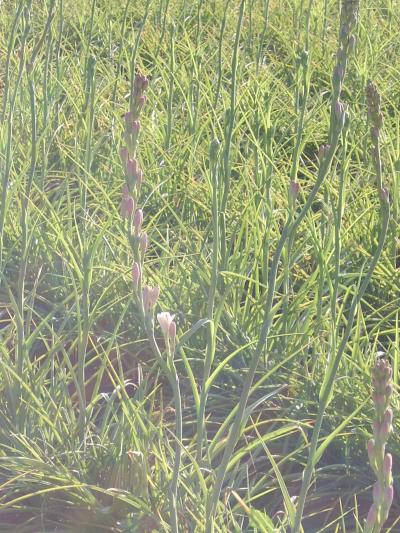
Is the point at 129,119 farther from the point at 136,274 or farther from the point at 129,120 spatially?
the point at 136,274

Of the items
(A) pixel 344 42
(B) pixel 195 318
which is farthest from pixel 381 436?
(B) pixel 195 318

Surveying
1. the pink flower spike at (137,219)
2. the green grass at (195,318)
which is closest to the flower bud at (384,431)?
the green grass at (195,318)

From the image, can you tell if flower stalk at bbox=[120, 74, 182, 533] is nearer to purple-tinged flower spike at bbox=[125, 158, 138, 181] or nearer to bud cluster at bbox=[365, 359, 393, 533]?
purple-tinged flower spike at bbox=[125, 158, 138, 181]

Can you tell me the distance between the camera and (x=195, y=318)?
2.13 metres

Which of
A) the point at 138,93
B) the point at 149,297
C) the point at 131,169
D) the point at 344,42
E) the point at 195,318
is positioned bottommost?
the point at 195,318

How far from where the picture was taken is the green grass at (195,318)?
5.15 ft

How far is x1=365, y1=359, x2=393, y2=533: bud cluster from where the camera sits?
0.94 m

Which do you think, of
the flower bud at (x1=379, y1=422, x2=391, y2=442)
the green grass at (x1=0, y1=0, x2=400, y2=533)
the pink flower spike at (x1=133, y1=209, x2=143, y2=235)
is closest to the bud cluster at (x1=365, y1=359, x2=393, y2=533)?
the flower bud at (x1=379, y1=422, x2=391, y2=442)

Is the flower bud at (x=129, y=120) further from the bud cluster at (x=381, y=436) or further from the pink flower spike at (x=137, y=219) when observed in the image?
the bud cluster at (x=381, y=436)

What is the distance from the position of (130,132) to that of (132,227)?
0.17 metres

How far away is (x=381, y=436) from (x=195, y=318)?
1.19m

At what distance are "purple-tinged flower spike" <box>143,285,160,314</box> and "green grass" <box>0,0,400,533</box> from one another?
0.08 m

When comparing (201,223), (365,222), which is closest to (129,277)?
(201,223)

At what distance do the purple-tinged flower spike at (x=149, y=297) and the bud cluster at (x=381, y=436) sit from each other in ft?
1.12
